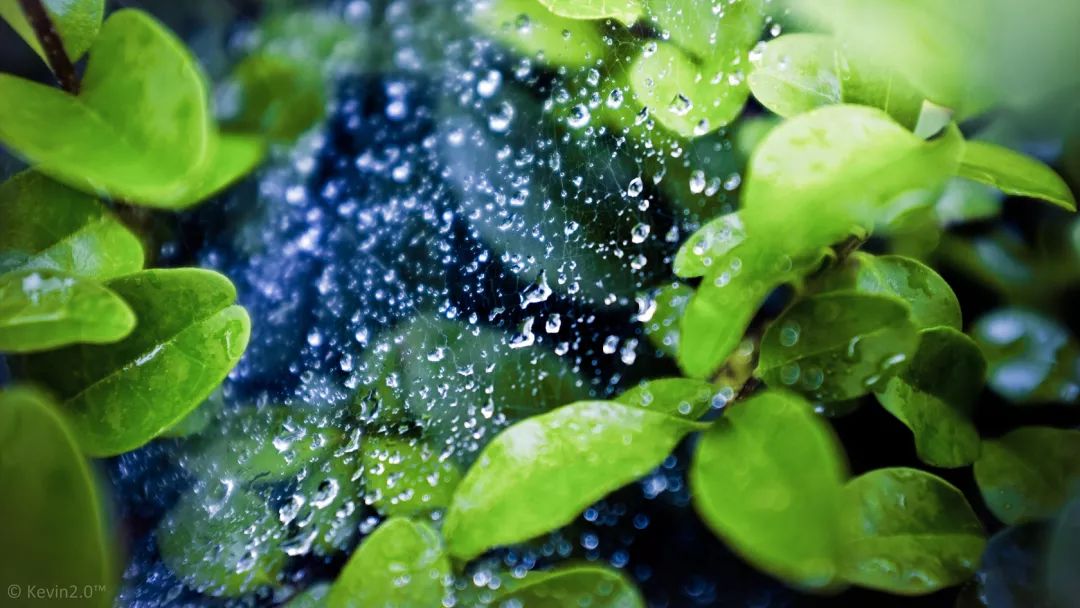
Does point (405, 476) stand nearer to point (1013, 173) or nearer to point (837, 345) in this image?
point (837, 345)

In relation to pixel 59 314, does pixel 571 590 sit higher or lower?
lower

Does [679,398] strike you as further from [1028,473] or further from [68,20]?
[68,20]

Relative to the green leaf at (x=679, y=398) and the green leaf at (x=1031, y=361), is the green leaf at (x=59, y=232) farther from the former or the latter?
the green leaf at (x=1031, y=361)

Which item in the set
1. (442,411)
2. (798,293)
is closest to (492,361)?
(442,411)

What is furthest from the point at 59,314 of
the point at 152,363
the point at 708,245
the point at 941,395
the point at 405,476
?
the point at 941,395

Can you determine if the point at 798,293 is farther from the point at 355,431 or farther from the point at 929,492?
the point at 355,431

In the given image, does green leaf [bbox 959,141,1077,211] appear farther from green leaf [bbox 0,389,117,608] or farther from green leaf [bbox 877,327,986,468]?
green leaf [bbox 0,389,117,608]

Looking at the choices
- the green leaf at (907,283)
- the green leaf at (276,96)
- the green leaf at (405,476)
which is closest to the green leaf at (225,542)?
the green leaf at (405,476)
